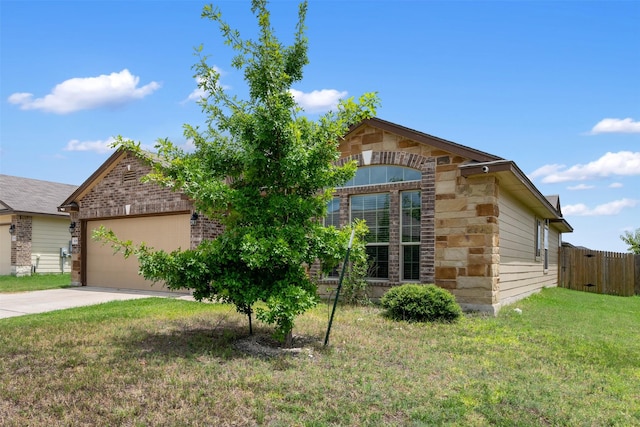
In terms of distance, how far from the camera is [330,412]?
4.35 m

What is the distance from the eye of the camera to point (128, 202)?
15.2 m

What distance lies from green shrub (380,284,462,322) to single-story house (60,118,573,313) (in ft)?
3.56

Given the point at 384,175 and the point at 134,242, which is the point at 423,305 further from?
the point at 134,242

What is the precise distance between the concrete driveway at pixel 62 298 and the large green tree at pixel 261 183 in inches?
229

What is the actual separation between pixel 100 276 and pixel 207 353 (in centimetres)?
1153

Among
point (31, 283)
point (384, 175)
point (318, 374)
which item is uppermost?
point (384, 175)

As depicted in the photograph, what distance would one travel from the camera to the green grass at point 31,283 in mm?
15417

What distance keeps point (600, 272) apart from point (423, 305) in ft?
49.3

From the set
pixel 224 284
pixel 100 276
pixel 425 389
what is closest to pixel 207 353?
pixel 224 284

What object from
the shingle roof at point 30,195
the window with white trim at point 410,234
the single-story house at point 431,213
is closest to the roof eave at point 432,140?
the single-story house at point 431,213

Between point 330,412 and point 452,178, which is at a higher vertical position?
point 452,178

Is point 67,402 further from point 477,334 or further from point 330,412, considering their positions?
point 477,334

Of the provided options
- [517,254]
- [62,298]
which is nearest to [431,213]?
[517,254]

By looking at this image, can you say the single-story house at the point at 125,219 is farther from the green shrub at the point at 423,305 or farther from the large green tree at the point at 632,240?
the large green tree at the point at 632,240
